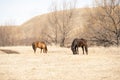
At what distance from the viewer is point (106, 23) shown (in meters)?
43.6

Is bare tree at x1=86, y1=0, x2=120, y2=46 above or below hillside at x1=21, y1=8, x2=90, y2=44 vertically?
below

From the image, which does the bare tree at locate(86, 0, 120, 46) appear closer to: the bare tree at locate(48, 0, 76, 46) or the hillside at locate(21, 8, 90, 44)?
the bare tree at locate(48, 0, 76, 46)

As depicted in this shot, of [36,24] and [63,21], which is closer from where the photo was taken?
[63,21]

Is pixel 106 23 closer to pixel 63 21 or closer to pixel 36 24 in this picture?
pixel 63 21

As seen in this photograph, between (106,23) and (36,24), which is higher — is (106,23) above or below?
below

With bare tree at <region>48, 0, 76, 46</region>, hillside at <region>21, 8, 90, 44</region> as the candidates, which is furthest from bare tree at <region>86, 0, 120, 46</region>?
hillside at <region>21, 8, 90, 44</region>

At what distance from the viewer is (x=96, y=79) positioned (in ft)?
49.6

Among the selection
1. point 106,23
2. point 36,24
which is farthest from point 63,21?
point 36,24

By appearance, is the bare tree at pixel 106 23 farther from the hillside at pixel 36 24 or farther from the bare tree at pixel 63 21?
the hillside at pixel 36 24

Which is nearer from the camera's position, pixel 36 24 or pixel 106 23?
pixel 106 23

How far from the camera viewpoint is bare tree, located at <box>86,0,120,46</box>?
142ft

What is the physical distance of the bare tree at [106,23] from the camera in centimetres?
4334

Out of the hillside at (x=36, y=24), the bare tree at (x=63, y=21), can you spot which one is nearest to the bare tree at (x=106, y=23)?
the bare tree at (x=63, y=21)

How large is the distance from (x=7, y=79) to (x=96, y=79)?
4.63 m
